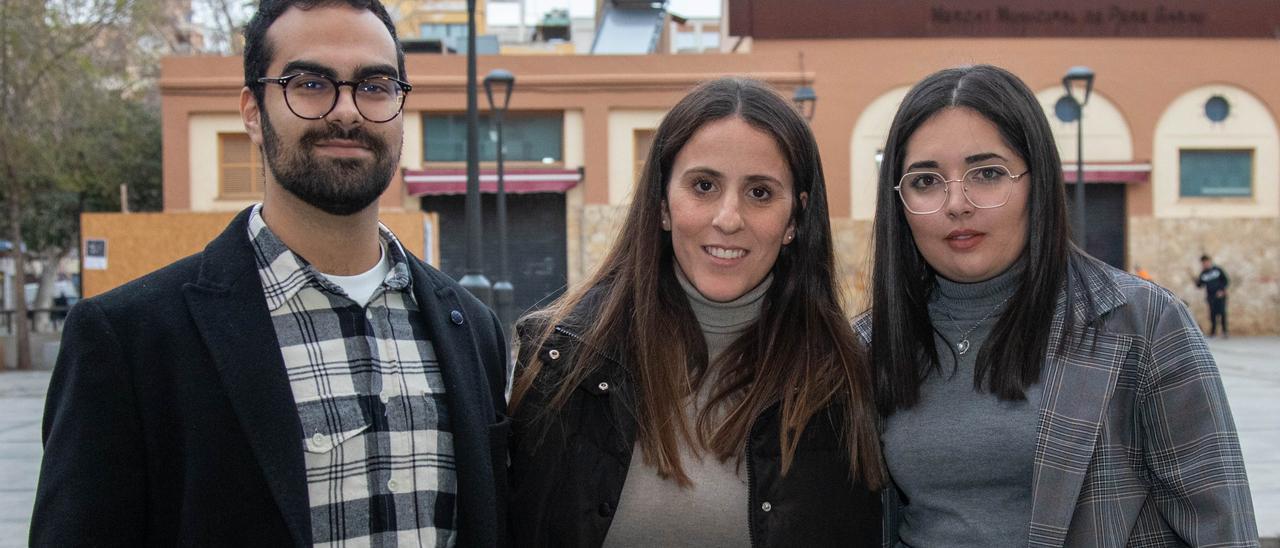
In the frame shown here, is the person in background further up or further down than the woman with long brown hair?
further down

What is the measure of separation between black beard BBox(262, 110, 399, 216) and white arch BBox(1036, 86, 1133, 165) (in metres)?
23.2

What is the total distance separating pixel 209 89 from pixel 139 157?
6.46 m

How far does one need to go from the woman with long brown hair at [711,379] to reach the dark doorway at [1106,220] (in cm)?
2281

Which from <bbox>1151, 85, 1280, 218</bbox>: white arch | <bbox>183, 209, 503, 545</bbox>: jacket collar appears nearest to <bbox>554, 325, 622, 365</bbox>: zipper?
<bbox>183, 209, 503, 545</bbox>: jacket collar

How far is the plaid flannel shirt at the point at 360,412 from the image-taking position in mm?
2156

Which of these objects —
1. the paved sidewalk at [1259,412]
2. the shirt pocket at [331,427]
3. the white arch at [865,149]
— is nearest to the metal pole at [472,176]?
the paved sidewalk at [1259,412]

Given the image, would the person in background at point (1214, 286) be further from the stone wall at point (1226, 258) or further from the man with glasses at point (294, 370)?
the man with glasses at point (294, 370)

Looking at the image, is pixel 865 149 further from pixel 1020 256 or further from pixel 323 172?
pixel 323 172

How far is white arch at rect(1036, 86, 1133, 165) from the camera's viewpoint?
23.2 m

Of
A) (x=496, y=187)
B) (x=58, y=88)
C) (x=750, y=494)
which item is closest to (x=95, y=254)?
(x=58, y=88)

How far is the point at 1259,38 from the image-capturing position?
2369 centimetres

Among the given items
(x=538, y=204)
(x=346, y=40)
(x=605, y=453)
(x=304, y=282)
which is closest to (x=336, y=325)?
(x=304, y=282)

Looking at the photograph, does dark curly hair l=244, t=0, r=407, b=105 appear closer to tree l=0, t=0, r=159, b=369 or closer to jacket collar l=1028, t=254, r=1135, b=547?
jacket collar l=1028, t=254, r=1135, b=547

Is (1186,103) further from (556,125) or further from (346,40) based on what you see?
(346,40)
